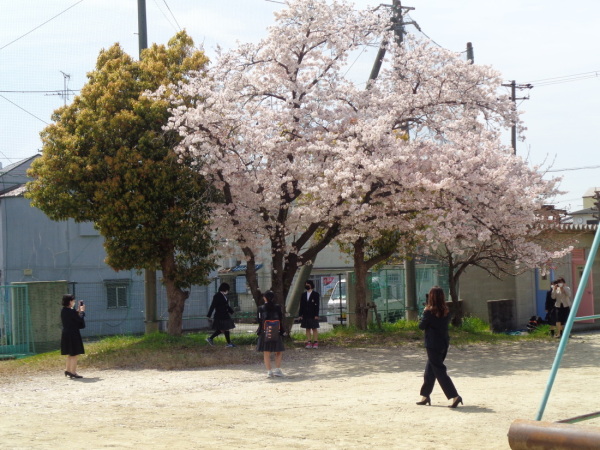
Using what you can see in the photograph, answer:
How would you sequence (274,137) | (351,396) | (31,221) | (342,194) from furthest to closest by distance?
(31,221), (274,137), (342,194), (351,396)

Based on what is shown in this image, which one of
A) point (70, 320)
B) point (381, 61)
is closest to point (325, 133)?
point (381, 61)

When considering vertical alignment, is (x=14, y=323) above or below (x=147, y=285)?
below

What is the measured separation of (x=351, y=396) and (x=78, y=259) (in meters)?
21.0

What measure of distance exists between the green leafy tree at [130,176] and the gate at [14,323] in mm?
2224

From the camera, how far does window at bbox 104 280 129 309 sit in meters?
27.8

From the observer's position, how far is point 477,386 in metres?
12.3

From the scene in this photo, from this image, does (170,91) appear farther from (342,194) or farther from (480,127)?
(480,127)

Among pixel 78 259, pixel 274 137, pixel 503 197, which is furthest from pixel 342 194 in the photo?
pixel 78 259

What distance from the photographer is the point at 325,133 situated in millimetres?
17984

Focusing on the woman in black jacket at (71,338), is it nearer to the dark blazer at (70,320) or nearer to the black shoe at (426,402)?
the dark blazer at (70,320)

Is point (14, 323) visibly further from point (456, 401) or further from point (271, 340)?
point (456, 401)

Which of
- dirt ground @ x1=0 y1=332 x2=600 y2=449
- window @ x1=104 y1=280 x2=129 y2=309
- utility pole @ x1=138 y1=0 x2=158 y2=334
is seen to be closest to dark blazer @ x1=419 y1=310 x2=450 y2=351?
dirt ground @ x1=0 y1=332 x2=600 y2=449

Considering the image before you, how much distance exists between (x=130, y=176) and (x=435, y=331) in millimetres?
9417

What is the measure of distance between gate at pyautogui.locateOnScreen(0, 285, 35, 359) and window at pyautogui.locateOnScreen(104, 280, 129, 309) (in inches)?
334
